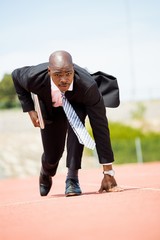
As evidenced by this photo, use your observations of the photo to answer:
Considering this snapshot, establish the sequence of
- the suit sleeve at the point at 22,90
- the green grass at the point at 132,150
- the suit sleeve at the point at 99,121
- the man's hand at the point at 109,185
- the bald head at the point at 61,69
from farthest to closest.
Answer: the green grass at the point at 132,150 < the man's hand at the point at 109,185 < the suit sleeve at the point at 22,90 < the suit sleeve at the point at 99,121 < the bald head at the point at 61,69

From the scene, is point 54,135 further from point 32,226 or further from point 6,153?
point 6,153

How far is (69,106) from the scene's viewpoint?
24.5 feet

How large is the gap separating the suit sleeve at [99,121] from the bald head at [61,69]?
0.38 meters

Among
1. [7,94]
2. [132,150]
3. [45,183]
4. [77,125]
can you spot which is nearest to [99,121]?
[77,125]

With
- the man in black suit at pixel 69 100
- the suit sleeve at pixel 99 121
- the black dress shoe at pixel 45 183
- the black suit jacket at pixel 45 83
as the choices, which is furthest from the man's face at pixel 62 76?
the black dress shoe at pixel 45 183

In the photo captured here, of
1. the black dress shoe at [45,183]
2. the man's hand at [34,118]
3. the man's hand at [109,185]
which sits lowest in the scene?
the black dress shoe at [45,183]

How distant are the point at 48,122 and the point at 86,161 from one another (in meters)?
27.3

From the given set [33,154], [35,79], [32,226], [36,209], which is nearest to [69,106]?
[35,79]

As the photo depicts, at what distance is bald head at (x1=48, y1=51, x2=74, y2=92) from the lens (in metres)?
6.89

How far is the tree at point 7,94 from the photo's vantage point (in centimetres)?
6131

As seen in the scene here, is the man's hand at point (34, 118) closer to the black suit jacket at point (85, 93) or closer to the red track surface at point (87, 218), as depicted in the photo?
the black suit jacket at point (85, 93)

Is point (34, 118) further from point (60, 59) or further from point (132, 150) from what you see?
point (132, 150)

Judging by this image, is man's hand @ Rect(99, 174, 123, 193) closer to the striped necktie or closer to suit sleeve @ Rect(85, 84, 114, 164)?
suit sleeve @ Rect(85, 84, 114, 164)

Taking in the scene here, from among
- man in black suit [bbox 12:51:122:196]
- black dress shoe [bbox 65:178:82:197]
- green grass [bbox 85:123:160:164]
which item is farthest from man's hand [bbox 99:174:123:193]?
green grass [bbox 85:123:160:164]
